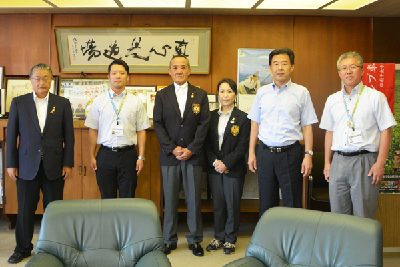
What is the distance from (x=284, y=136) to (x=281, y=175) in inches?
12.9

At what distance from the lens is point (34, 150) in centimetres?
276

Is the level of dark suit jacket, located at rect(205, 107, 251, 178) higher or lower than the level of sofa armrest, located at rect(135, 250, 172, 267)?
higher

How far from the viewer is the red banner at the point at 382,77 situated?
10.1 ft

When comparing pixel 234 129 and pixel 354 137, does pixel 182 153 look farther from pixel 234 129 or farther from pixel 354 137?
pixel 354 137

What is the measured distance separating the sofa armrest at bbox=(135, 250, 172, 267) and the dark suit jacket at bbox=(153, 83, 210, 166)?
1.36 m

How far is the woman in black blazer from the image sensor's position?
3078mm

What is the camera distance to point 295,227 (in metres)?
1.66

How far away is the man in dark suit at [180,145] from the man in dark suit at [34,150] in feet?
2.87

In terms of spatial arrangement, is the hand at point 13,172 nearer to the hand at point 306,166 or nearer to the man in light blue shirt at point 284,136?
the man in light blue shirt at point 284,136

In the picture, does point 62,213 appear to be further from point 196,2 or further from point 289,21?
point 289,21

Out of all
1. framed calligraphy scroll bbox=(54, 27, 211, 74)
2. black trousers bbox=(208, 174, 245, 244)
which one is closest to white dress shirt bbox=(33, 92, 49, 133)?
framed calligraphy scroll bbox=(54, 27, 211, 74)

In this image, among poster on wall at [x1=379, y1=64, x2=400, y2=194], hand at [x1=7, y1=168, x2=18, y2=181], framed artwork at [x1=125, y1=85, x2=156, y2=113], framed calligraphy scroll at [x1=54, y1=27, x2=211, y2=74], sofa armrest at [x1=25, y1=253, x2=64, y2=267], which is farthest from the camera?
framed artwork at [x1=125, y1=85, x2=156, y2=113]

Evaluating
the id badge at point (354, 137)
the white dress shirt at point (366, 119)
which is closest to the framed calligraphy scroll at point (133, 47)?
the white dress shirt at point (366, 119)

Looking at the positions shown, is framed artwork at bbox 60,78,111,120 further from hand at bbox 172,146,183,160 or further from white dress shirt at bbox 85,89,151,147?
hand at bbox 172,146,183,160
